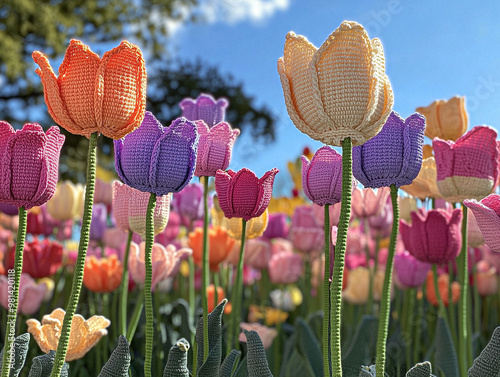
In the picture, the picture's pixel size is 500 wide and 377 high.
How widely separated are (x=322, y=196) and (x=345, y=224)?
7.1 inches

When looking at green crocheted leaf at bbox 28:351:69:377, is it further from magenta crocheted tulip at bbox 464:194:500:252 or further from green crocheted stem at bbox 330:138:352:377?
magenta crocheted tulip at bbox 464:194:500:252

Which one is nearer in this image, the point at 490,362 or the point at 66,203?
the point at 490,362

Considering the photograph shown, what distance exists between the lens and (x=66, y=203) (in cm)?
166

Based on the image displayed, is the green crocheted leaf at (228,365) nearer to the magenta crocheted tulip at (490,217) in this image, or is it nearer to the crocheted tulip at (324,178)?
the crocheted tulip at (324,178)

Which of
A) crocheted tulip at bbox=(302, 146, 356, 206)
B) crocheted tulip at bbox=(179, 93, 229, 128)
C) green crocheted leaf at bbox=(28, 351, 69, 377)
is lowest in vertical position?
green crocheted leaf at bbox=(28, 351, 69, 377)

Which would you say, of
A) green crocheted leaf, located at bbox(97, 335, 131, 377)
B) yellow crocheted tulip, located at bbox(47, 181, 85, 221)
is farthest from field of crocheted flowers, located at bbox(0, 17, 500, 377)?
yellow crocheted tulip, located at bbox(47, 181, 85, 221)

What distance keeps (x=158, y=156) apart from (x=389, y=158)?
304 millimetres

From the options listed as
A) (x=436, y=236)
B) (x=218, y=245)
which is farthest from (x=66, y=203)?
(x=436, y=236)

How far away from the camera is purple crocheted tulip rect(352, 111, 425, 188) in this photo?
689 millimetres

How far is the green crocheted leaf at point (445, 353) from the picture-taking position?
0.95 m

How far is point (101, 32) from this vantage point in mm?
9766

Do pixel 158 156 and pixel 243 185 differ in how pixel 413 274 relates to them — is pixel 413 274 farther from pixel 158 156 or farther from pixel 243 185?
pixel 158 156

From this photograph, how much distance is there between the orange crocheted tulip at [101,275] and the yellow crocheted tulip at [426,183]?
759mm

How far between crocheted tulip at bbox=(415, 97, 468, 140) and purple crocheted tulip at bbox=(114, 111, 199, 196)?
23.3 inches
